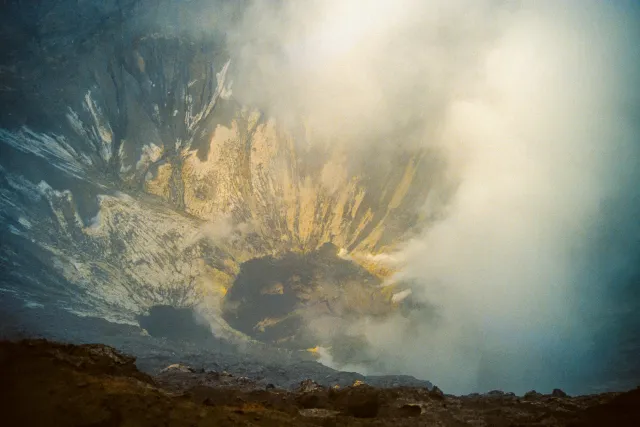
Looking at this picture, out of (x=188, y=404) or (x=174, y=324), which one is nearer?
(x=188, y=404)

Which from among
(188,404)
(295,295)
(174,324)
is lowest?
(188,404)

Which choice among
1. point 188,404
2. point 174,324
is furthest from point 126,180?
point 188,404

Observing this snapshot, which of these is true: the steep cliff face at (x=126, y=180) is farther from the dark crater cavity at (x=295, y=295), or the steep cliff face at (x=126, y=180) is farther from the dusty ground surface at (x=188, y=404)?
the dusty ground surface at (x=188, y=404)

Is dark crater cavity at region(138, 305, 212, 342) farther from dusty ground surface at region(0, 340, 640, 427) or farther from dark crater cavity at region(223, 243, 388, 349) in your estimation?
dusty ground surface at region(0, 340, 640, 427)

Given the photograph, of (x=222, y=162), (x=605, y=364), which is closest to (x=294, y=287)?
(x=222, y=162)

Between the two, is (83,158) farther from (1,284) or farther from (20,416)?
(20,416)

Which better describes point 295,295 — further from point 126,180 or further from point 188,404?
point 188,404

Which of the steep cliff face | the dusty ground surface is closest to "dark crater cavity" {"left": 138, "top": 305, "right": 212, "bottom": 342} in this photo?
the steep cliff face
